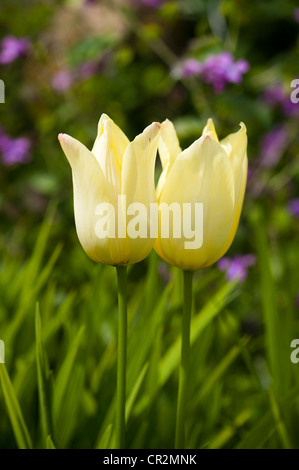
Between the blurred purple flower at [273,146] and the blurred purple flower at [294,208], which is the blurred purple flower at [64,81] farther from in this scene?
the blurred purple flower at [294,208]

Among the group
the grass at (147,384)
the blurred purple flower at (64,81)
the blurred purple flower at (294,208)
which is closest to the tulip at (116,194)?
the grass at (147,384)

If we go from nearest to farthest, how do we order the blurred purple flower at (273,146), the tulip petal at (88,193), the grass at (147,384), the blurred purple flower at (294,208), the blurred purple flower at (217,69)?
the tulip petal at (88,193), the grass at (147,384), the blurred purple flower at (217,69), the blurred purple flower at (294,208), the blurred purple flower at (273,146)

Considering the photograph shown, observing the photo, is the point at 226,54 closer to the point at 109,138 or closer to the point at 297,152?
the point at 297,152

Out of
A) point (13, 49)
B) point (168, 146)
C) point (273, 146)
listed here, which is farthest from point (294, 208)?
point (168, 146)

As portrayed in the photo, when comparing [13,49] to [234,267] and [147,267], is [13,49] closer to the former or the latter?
[147,267]

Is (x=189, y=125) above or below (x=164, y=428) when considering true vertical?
above

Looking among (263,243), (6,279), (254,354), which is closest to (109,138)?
(263,243)
